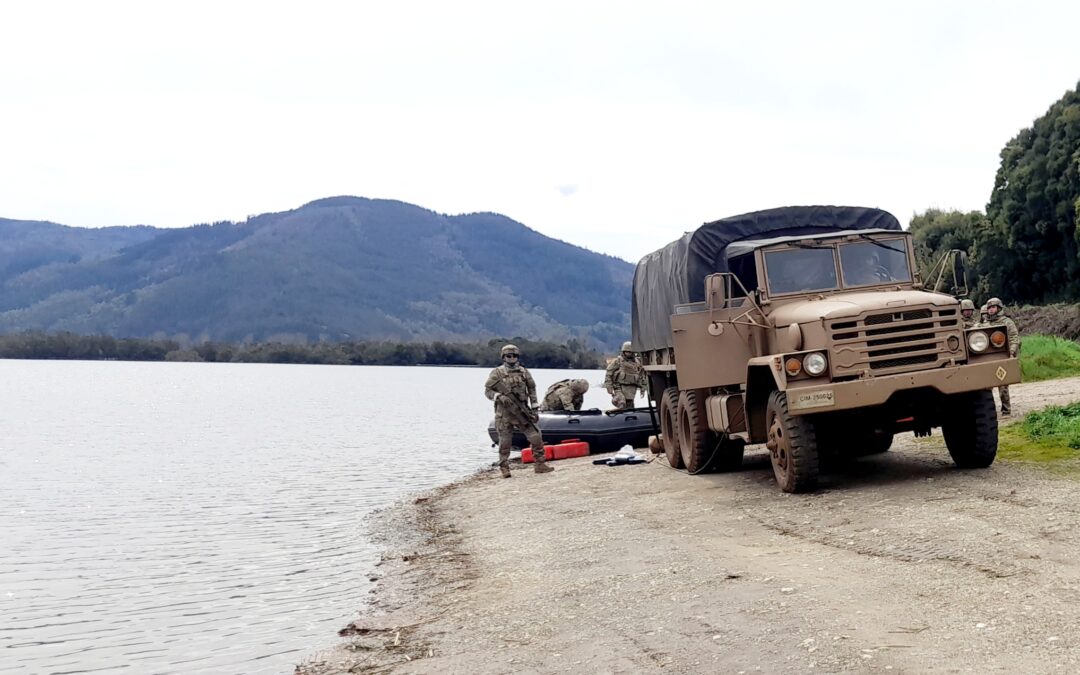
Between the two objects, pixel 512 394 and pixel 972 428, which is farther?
pixel 512 394

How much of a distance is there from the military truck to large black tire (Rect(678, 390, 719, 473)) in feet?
0.07

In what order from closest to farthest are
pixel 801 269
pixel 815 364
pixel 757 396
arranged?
pixel 815 364, pixel 757 396, pixel 801 269

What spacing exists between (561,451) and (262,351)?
14937 cm

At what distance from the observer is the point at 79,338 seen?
161750 mm

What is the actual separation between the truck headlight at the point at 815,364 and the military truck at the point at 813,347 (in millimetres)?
14

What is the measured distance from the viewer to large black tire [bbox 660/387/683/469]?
675 inches

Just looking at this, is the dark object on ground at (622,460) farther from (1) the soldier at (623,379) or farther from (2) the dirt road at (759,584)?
(1) the soldier at (623,379)

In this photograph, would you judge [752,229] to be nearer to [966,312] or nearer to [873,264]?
A: [873,264]

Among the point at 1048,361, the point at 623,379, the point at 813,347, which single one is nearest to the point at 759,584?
the point at 813,347

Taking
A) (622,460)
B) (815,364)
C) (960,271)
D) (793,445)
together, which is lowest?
(622,460)

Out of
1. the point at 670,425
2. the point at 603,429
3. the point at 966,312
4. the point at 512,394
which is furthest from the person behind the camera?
the point at 603,429

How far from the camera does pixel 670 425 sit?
17.8 meters

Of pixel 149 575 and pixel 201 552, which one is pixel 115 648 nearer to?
pixel 149 575

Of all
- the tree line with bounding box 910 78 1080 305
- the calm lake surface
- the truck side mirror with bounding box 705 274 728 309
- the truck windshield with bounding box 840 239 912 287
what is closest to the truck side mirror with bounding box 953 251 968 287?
the truck windshield with bounding box 840 239 912 287
